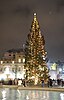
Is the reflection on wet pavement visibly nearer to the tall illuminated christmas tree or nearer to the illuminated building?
the tall illuminated christmas tree

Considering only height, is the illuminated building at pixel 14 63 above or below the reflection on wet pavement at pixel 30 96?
above

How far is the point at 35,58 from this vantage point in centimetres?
5212

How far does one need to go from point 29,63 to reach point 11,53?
5305 cm

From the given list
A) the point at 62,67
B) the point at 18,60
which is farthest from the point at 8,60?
the point at 62,67

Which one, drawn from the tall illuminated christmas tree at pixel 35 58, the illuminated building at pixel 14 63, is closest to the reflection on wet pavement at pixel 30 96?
the tall illuminated christmas tree at pixel 35 58

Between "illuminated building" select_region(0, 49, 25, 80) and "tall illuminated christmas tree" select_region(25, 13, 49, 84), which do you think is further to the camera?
"illuminated building" select_region(0, 49, 25, 80)

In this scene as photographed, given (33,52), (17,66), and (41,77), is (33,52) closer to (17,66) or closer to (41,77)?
(41,77)

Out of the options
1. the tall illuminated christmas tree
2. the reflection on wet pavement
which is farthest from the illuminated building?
the reflection on wet pavement

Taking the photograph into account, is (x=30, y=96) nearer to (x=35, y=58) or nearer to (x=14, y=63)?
(x=35, y=58)

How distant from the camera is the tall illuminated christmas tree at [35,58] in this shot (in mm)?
51438

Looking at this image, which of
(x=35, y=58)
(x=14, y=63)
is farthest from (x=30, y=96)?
(x=14, y=63)

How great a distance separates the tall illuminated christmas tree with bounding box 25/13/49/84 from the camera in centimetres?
5144

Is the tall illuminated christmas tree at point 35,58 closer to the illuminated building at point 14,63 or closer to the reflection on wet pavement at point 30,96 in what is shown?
the reflection on wet pavement at point 30,96

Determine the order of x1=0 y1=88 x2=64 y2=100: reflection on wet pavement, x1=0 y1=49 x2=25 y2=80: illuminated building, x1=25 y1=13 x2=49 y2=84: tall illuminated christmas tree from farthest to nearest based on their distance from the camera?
x1=0 y1=49 x2=25 y2=80: illuminated building < x1=25 y1=13 x2=49 y2=84: tall illuminated christmas tree < x1=0 y1=88 x2=64 y2=100: reflection on wet pavement
